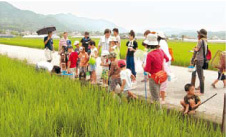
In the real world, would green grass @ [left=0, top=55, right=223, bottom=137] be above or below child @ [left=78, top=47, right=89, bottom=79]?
below

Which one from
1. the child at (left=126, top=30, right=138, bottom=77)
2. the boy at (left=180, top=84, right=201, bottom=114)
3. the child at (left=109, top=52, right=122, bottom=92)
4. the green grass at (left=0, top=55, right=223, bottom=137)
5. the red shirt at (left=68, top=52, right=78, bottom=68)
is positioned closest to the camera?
the green grass at (left=0, top=55, right=223, bottom=137)

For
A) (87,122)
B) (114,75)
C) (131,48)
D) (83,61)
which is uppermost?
(131,48)

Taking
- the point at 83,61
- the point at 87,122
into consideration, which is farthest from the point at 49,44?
the point at 87,122

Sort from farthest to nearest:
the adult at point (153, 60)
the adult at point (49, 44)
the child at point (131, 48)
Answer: the adult at point (49, 44) < the child at point (131, 48) < the adult at point (153, 60)

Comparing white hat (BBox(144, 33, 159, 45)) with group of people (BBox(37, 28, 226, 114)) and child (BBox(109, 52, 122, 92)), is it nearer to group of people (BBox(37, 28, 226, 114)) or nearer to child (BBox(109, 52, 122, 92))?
group of people (BBox(37, 28, 226, 114))

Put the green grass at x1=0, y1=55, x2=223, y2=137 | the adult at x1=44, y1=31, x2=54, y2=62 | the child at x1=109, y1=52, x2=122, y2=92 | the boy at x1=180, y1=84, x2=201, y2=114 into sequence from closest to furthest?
the green grass at x1=0, y1=55, x2=223, y2=137, the boy at x1=180, y1=84, x2=201, y2=114, the child at x1=109, y1=52, x2=122, y2=92, the adult at x1=44, y1=31, x2=54, y2=62

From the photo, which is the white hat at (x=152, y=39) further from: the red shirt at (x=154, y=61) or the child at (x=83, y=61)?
the child at (x=83, y=61)

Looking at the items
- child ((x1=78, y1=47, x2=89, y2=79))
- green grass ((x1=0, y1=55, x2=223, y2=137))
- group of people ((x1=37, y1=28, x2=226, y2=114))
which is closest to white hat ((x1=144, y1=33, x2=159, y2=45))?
group of people ((x1=37, y1=28, x2=226, y2=114))

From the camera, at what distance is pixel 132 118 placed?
9.42 ft

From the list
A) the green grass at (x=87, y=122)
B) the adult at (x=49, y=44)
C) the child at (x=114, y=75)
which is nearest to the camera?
the green grass at (x=87, y=122)

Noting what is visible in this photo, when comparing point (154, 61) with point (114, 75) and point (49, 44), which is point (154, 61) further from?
point (49, 44)

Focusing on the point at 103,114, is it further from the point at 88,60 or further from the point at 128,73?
the point at 88,60

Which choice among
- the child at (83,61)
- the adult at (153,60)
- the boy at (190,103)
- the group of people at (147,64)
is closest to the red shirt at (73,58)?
the group of people at (147,64)

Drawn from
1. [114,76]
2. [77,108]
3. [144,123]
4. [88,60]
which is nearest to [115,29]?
[88,60]
